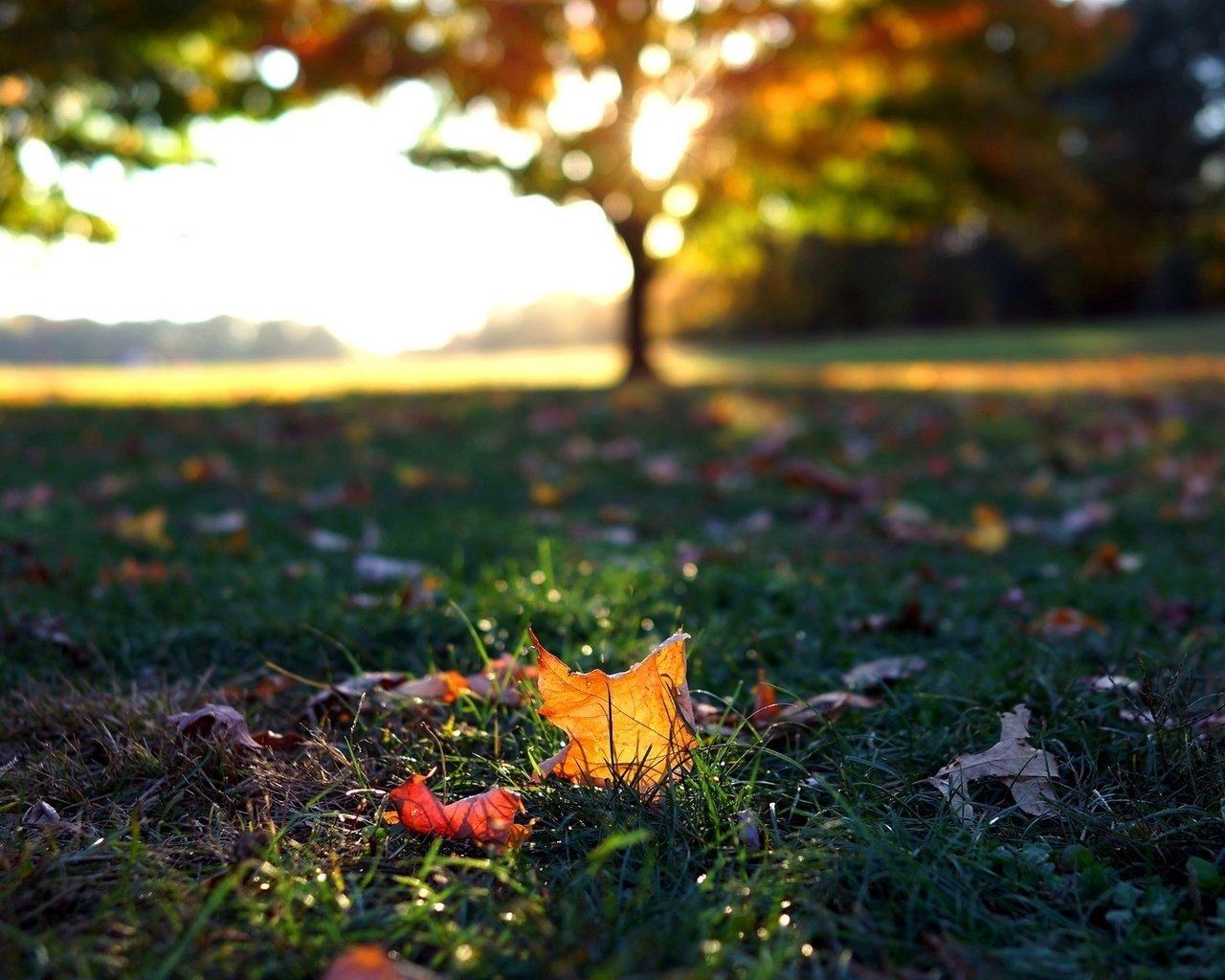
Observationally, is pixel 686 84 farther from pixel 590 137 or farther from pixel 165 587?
pixel 165 587

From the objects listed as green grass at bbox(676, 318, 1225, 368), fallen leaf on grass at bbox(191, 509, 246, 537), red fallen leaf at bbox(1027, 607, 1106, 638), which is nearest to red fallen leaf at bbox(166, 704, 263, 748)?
red fallen leaf at bbox(1027, 607, 1106, 638)

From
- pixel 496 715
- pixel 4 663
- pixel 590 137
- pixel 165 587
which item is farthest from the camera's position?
pixel 590 137

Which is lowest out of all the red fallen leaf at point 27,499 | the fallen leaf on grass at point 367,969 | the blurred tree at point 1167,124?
the fallen leaf on grass at point 367,969

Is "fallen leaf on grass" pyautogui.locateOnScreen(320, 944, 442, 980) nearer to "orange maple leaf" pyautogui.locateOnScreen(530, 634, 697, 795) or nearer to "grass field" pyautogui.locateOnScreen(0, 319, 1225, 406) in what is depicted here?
"orange maple leaf" pyautogui.locateOnScreen(530, 634, 697, 795)

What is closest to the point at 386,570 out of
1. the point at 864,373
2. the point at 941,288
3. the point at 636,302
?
the point at 636,302

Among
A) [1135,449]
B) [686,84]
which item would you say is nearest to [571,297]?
[686,84]

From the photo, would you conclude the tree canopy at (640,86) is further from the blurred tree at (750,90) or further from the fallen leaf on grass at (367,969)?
the fallen leaf on grass at (367,969)

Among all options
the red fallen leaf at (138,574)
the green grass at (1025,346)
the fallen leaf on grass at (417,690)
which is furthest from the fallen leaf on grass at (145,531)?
the green grass at (1025,346)
